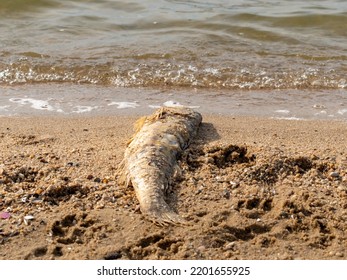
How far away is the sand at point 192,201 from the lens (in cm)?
357

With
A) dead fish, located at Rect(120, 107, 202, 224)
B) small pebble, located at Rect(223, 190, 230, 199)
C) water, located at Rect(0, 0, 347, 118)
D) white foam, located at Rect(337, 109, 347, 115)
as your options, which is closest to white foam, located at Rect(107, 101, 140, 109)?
water, located at Rect(0, 0, 347, 118)

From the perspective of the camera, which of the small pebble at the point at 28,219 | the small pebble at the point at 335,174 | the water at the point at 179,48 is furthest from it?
the water at the point at 179,48

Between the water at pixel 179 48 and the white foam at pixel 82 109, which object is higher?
the water at pixel 179 48

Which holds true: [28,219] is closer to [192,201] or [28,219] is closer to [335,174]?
[192,201]

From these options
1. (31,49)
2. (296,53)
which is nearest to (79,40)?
(31,49)

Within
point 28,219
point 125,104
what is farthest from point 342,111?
point 28,219

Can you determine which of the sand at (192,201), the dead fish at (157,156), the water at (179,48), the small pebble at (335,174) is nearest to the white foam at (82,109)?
the water at (179,48)

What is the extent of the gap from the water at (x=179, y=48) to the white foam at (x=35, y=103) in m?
0.06

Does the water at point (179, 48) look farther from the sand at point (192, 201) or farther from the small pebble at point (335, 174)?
the small pebble at point (335, 174)

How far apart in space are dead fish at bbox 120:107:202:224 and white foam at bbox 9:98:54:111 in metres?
1.92

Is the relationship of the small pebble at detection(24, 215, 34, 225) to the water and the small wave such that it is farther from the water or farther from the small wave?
the small wave

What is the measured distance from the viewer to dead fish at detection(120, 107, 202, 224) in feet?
12.7

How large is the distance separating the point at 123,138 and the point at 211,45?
4393 mm

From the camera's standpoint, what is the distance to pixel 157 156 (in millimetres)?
4473
